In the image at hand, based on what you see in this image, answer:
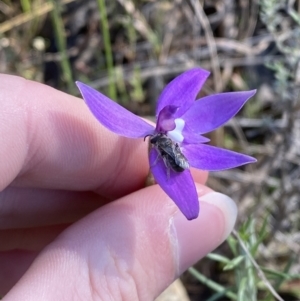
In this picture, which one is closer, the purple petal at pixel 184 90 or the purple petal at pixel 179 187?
the purple petal at pixel 179 187

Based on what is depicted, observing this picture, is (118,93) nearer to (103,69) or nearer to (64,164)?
(103,69)

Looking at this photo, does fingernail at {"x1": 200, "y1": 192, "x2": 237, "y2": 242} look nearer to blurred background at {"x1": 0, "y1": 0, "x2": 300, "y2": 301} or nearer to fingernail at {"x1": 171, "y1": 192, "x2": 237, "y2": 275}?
fingernail at {"x1": 171, "y1": 192, "x2": 237, "y2": 275}

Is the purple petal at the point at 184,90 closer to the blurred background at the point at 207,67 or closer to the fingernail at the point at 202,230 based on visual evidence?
the fingernail at the point at 202,230

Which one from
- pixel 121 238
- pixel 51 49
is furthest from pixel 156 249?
pixel 51 49

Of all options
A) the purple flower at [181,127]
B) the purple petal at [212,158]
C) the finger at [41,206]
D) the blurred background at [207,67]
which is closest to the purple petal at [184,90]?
the purple flower at [181,127]

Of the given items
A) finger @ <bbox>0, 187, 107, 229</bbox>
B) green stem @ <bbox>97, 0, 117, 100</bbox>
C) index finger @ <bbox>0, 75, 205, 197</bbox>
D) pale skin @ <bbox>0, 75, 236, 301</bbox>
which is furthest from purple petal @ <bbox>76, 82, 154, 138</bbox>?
green stem @ <bbox>97, 0, 117, 100</bbox>

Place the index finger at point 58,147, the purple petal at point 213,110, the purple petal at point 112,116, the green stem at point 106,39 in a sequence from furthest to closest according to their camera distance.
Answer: the green stem at point 106,39 → the index finger at point 58,147 → the purple petal at point 213,110 → the purple petal at point 112,116
